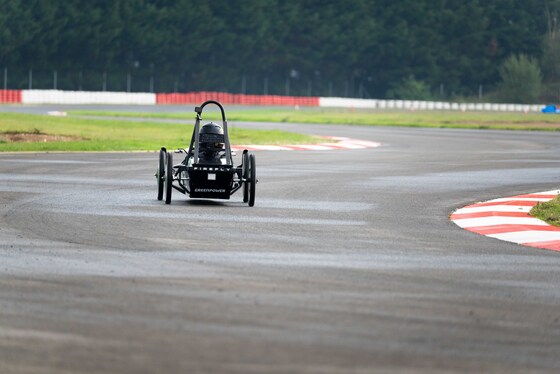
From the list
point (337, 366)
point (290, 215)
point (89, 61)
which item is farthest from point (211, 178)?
point (89, 61)

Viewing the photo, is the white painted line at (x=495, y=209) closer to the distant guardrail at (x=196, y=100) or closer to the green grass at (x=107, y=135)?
the green grass at (x=107, y=135)

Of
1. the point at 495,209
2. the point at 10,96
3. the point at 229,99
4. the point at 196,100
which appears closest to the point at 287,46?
the point at 229,99

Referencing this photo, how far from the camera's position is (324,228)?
14234 mm

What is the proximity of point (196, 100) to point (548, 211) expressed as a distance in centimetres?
7833

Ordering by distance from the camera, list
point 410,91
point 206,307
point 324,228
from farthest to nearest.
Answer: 1. point 410,91
2. point 324,228
3. point 206,307

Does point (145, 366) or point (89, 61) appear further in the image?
point (89, 61)

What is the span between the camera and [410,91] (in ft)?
400

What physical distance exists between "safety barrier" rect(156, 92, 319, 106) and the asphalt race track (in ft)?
232

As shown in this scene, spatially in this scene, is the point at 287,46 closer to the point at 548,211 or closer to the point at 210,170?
the point at 210,170

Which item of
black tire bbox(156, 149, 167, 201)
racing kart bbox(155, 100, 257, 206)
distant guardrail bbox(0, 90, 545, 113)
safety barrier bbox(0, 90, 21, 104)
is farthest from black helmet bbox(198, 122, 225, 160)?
distant guardrail bbox(0, 90, 545, 113)

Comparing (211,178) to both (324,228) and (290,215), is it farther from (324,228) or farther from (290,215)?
(324,228)

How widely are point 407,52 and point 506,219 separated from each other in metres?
110

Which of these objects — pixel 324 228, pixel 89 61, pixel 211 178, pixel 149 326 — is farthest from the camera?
pixel 89 61

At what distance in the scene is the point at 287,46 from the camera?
120 m
